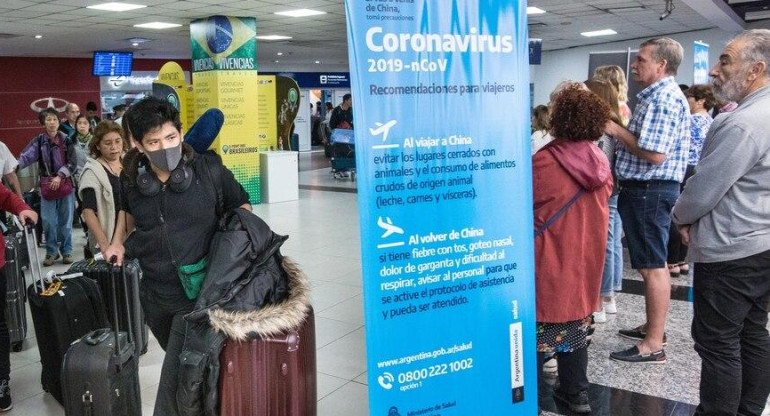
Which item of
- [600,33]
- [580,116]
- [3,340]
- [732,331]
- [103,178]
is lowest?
[3,340]

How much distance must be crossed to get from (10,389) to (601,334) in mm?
3193

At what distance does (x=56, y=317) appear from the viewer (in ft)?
9.74

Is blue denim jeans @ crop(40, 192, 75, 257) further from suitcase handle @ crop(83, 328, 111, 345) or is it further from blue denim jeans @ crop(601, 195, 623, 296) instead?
blue denim jeans @ crop(601, 195, 623, 296)

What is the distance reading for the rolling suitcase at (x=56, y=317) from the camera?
9.75ft

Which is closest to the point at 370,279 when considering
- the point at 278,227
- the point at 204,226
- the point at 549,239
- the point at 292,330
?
the point at 292,330

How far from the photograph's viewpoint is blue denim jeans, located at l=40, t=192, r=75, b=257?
586cm

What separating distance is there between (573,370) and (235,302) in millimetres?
1503

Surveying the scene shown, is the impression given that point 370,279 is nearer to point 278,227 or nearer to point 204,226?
point 204,226

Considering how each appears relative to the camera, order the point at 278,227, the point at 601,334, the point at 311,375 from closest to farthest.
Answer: the point at 311,375, the point at 601,334, the point at 278,227

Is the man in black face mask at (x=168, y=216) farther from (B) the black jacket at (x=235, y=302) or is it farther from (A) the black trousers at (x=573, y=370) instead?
(A) the black trousers at (x=573, y=370)

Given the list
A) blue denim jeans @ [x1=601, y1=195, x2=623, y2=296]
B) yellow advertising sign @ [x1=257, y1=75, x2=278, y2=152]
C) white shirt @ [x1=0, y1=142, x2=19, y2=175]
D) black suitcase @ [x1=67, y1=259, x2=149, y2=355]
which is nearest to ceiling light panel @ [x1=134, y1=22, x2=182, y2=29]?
yellow advertising sign @ [x1=257, y1=75, x2=278, y2=152]

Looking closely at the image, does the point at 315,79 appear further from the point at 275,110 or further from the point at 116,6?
the point at 116,6

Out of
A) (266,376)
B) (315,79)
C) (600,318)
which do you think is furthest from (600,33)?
(266,376)

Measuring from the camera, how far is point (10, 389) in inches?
123
